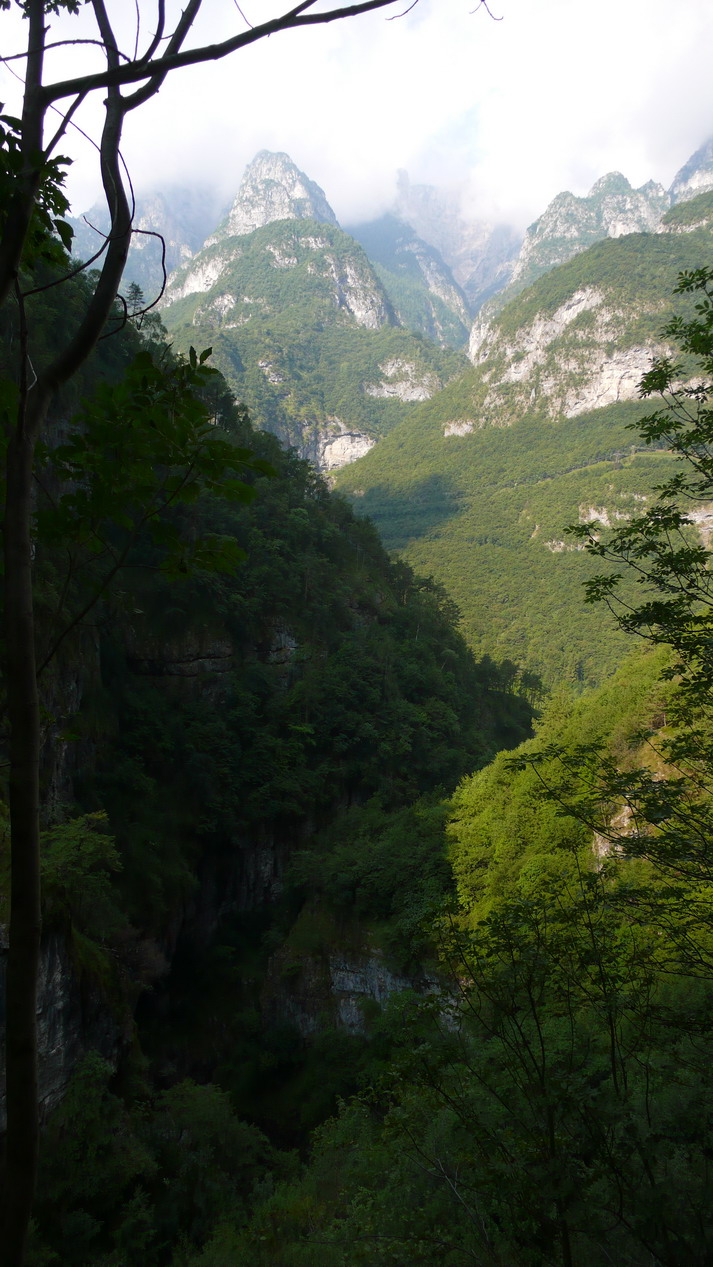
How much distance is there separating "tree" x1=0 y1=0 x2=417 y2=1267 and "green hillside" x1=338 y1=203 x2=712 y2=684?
51682 mm

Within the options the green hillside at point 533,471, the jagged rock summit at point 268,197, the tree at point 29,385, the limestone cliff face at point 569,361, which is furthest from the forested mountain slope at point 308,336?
the tree at point 29,385

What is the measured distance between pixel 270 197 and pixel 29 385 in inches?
7855

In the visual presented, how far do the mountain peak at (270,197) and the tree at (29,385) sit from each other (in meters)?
184

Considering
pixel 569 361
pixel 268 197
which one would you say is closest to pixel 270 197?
pixel 268 197

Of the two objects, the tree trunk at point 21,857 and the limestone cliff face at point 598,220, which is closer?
the tree trunk at point 21,857

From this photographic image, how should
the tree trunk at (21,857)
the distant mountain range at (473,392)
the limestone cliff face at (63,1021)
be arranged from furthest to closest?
1. the distant mountain range at (473,392)
2. the limestone cliff face at (63,1021)
3. the tree trunk at (21,857)

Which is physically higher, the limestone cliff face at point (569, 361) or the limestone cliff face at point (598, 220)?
the limestone cliff face at point (598, 220)

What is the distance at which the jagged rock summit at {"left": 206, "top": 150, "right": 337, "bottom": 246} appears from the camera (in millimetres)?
164875

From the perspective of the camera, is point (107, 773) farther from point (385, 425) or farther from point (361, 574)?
point (385, 425)

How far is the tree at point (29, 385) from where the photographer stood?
1.15 metres

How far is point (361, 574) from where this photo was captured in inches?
1287

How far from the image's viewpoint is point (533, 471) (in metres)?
87.2

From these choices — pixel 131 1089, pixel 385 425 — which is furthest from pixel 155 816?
pixel 385 425

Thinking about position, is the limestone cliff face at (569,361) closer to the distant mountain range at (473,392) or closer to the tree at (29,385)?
the distant mountain range at (473,392)
